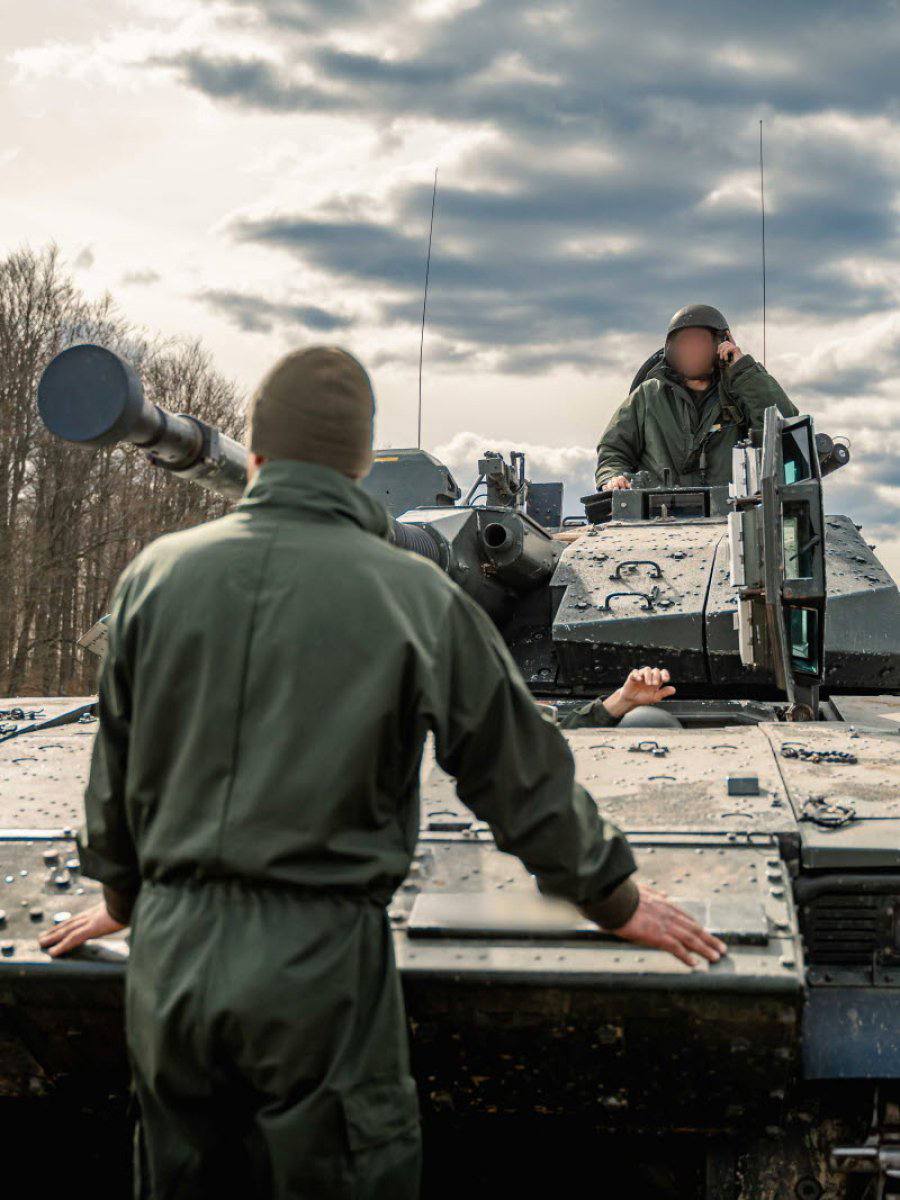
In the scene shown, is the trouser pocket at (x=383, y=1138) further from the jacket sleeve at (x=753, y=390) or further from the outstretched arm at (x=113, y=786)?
the jacket sleeve at (x=753, y=390)

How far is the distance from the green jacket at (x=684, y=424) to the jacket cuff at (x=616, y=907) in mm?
4177

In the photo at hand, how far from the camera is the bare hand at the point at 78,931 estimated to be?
2.93m

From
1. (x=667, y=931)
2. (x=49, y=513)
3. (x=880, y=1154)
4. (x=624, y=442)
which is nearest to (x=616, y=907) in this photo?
(x=667, y=931)

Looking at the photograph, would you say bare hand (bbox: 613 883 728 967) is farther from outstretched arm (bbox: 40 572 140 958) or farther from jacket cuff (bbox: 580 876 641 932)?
outstretched arm (bbox: 40 572 140 958)

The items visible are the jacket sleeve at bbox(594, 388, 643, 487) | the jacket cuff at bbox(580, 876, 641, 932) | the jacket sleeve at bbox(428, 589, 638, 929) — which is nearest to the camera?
the jacket sleeve at bbox(428, 589, 638, 929)

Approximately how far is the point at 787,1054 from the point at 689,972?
33 cm

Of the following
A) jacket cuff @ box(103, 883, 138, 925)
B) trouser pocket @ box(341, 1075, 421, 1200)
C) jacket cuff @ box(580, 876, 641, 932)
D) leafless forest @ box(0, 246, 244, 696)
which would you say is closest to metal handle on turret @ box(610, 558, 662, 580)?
jacket cuff @ box(580, 876, 641, 932)

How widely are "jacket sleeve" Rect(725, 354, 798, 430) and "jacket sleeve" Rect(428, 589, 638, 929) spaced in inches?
171

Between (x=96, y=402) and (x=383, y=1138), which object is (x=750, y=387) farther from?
(x=383, y=1138)

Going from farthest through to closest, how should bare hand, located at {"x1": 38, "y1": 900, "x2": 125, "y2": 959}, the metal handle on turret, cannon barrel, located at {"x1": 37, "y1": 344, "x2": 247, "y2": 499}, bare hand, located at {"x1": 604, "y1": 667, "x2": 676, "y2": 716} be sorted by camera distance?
the metal handle on turret
bare hand, located at {"x1": 604, "y1": 667, "x2": 676, "y2": 716}
cannon barrel, located at {"x1": 37, "y1": 344, "x2": 247, "y2": 499}
bare hand, located at {"x1": 38, "y1": 900, "x2": 125, "y2": 959}

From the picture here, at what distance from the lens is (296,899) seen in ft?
7.55

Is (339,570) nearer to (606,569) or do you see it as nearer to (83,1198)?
(83,1198)

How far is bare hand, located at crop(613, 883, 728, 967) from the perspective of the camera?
278 centimetres

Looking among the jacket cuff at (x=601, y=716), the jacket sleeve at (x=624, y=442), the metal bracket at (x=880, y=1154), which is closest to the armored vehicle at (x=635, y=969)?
the metal bracket at (x=880, y=1154)
